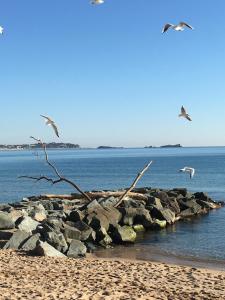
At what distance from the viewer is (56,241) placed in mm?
18625

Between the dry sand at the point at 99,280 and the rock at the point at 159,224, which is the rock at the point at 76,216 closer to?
the rock at the point at 159,224

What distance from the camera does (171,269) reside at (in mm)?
16156

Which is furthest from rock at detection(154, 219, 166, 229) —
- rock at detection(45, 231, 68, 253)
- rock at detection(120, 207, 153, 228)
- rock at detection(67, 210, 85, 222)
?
rock at detection(45, 231, 68, 253)

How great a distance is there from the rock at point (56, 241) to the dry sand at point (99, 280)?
1.36 metres

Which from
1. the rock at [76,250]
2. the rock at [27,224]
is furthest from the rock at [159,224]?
the rock at [76,250]

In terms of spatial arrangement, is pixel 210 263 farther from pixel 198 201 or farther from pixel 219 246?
pixel 198 201

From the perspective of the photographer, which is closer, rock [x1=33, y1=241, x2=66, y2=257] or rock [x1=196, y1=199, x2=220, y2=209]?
rock [x1=33, y1=241, x2=66, y2=257]

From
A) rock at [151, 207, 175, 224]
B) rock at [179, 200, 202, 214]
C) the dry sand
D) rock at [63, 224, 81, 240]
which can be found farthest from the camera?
rock at [179, 200, 202, 214]

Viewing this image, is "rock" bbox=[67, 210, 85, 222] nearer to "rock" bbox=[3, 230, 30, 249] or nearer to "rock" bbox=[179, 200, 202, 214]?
"rock" bbox=[3, 230, 30, 249]

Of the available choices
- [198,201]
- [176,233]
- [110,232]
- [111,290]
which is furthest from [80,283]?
[198,201]

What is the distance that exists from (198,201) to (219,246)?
1439cm

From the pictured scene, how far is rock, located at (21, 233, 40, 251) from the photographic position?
18438 mm

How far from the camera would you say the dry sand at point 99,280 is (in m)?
11.8

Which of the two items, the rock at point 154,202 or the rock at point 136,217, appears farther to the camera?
the rock at point 154,202
